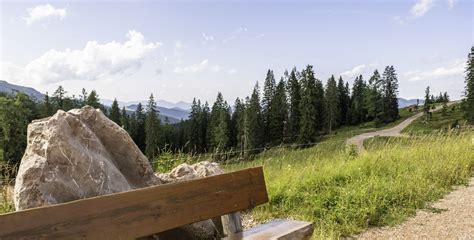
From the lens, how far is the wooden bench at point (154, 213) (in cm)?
209

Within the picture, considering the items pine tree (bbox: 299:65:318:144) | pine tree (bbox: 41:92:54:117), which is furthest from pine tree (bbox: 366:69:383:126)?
pine tree (bbox: 41:92:54:117)

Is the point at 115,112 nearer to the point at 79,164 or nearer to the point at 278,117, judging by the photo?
the point at 278,117

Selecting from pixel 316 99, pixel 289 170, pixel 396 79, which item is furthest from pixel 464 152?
pixel 396 79

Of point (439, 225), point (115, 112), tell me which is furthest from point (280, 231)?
point (115, 112)

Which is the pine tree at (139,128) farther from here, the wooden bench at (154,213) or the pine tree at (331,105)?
the wooden bench at (154,213)

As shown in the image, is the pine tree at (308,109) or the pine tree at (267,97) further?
the pine tree at (267,97)

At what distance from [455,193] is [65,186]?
639cm

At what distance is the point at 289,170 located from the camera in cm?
773

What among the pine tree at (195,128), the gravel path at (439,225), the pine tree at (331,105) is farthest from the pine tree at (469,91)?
the gravel path at (439,225)

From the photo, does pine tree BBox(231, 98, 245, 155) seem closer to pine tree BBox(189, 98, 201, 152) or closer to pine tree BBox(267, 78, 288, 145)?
pine tree BBox(267, 78, 288, 145)

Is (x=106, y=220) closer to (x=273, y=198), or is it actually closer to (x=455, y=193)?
(x=273, y=198)

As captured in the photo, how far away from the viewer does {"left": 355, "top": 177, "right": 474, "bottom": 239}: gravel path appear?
499cm

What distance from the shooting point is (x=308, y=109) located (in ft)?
209

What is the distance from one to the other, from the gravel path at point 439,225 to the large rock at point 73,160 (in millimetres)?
3116
